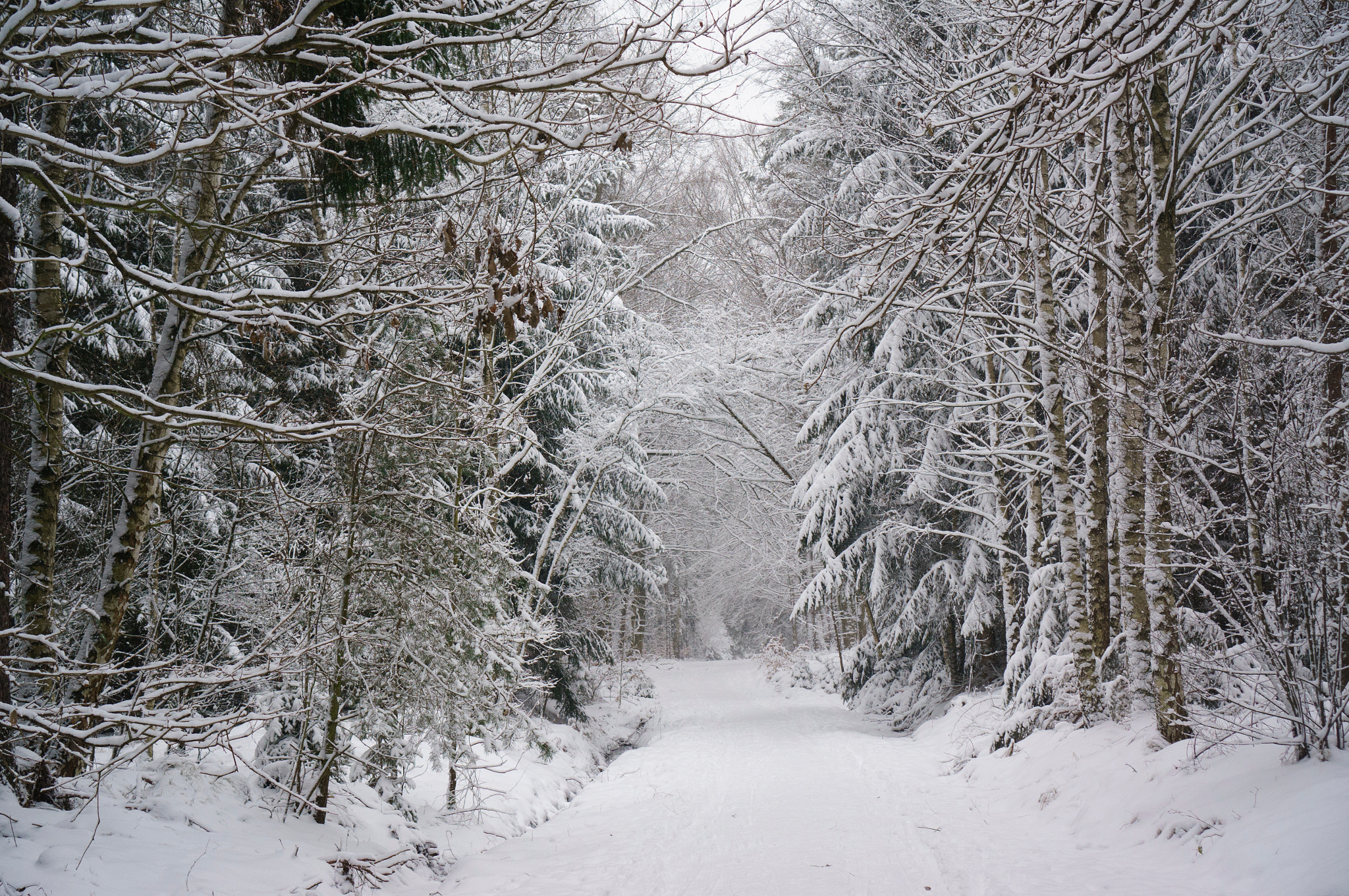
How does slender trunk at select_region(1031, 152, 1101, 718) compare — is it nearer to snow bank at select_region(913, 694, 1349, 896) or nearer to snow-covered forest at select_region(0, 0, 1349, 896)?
snow-covered forest at select_region(0, 0, 1349, 896)

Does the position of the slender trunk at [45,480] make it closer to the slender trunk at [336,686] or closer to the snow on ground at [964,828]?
the slender trunk at [336,686]

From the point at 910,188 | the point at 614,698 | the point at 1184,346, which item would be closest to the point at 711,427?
the point at 614,698

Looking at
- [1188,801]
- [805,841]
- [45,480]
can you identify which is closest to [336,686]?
[45,480]

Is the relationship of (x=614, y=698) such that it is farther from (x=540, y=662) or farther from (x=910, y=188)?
(x=910, y=188)

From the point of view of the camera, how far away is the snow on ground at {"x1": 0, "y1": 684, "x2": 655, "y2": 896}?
3.64m

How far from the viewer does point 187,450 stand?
7.08m

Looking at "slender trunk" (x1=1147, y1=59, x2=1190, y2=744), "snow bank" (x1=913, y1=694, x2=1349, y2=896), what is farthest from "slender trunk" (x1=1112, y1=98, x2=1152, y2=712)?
"snow bank" (x1=913, y1=694, x2=1349, y2=896)

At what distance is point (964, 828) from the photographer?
5848mm

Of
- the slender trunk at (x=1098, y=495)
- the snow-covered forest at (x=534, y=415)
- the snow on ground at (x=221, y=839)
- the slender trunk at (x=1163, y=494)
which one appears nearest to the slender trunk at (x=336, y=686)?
the snow-covered forest at (x=534, y=415)

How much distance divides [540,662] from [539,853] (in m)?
6.05

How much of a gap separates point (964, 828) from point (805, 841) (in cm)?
127

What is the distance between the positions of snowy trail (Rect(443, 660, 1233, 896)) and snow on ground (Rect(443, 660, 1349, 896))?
20 millimetres

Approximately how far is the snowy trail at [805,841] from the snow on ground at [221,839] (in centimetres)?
43

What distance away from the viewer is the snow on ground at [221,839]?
11.9 ft
